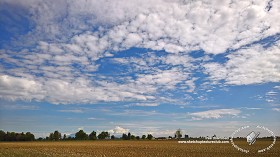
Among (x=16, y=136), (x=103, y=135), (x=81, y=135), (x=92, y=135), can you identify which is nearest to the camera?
(x=16, y=136)

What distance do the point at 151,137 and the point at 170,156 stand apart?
14216 centimetres

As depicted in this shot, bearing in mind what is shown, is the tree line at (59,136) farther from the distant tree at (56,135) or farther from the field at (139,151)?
the field at (139,151)

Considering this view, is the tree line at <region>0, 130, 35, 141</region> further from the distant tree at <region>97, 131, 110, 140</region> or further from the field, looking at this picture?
the field

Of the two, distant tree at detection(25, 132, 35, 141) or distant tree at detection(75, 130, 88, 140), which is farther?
distant tree at detection(75, 130, 88, 140)

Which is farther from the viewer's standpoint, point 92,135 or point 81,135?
point 81,135

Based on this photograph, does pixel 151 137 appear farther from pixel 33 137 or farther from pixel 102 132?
pixel 33 137

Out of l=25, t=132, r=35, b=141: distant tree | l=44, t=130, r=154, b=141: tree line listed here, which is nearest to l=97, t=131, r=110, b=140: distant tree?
l=44, t=130, r=154, b=141: tree line

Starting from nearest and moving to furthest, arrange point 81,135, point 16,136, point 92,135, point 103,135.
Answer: point 16,136
point 92,135
point 81,135
point 103,135

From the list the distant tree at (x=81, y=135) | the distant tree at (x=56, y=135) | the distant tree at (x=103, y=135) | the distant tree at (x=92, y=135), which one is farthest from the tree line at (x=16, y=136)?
the distant tree at (x=103, y=135)

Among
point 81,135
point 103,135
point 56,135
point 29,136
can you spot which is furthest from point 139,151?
point 56,135

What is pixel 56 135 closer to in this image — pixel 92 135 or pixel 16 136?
pixel 92 135

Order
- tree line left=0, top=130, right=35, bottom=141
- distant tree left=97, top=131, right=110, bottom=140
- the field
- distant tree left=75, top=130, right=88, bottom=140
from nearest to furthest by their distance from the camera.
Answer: the field < tree line left=0, top=130, right=35, bottom=141 < distant tree left=75, top=130, right=88, bottom=140 < distant tree left=97, top=131, right=110, bottom=140

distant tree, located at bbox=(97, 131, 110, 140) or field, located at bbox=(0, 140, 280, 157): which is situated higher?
distant tree, located at bbox=(97, 131, 110, 140)

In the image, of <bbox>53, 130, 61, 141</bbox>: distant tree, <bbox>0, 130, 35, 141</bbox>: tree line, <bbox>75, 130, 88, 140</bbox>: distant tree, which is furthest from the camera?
<bbox>53, 130, 61, 141</bbox>: distant tree
